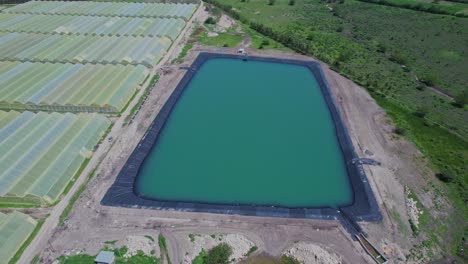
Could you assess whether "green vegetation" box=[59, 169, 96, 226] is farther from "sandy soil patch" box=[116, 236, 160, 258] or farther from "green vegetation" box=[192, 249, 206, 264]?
"green vegetation" box=[192, 249, 206, 264]

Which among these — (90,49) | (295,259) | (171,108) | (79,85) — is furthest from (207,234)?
(90,49)

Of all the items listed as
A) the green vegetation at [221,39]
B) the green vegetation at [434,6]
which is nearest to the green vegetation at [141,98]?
the green vegetation at [221,39]

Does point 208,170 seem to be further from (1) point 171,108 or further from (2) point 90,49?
Result: (2) point 90,49

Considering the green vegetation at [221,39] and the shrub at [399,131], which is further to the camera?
the green vegetation at [221,39]

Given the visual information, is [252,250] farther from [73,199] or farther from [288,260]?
[73,199]

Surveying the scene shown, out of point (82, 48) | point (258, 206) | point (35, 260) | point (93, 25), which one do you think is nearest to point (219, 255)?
point (258, 206)

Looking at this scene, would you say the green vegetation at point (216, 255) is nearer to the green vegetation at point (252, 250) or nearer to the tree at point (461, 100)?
the green vegetation at point (252, 250)
